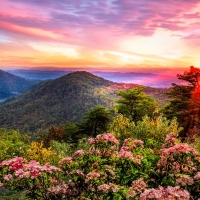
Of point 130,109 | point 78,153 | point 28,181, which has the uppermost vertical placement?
point 78,153

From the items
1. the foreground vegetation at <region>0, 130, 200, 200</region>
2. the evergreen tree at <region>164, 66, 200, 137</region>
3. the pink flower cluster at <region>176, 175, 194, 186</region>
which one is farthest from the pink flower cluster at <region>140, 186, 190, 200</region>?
the evergreen tree at <region>164, 66, 200, 137</region>

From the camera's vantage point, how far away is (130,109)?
35.7 metres

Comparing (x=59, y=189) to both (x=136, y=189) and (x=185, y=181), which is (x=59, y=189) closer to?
(x=136, y=189)

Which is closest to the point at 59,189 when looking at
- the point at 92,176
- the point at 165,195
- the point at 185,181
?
the point at 92,176

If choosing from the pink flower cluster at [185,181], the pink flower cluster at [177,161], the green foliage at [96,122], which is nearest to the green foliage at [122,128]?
the pink flower cluster at [177,161]

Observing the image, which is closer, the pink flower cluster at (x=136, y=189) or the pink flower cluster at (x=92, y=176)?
the pink flower cluster at (x=136, y=189)

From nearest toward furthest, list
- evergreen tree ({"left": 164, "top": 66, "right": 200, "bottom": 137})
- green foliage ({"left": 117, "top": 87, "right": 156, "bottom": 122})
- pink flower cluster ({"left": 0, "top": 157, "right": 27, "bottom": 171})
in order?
pink flower cluster ({"left": 0, "top": 157, "right": 27, "bottom": 171})
evergreen tree ({"left": 164, "top": 66, "right": 200, "bottom": 137})
green foliage ({"left": 117, "top": 87, "right": 156, "bottom": 122})

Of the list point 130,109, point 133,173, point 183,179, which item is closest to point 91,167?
point 133,173

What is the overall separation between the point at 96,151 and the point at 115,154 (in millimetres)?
487

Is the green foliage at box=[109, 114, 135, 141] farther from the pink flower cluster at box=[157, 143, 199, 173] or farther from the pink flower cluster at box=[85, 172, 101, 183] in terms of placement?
the pink flower cluster at box=[85, 172, 101, 183]

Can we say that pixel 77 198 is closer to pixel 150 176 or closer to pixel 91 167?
pixel 91 167

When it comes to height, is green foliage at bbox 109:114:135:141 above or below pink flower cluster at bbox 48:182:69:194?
below

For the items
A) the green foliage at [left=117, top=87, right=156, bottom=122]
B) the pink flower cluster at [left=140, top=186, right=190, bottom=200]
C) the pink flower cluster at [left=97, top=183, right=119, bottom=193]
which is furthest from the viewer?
the green foliage at [left=117, top=87, right=156, bottom=122]

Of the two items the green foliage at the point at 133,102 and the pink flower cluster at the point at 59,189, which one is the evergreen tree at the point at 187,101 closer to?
the green foliage at the point at 133,102
